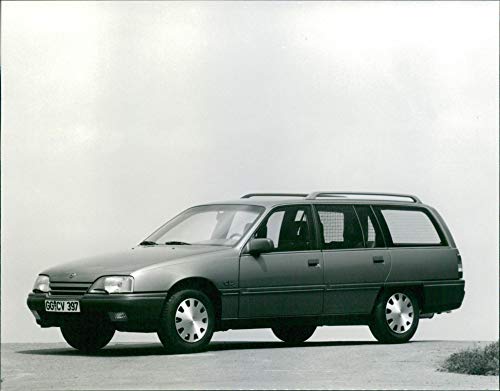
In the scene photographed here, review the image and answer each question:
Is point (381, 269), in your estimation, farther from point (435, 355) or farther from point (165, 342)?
point (165, 342)

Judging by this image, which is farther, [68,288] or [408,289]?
[408,289]

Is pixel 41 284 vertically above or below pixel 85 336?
above

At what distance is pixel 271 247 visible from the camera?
51.2 feet

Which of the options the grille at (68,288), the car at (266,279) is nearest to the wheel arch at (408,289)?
the car at (266,279)

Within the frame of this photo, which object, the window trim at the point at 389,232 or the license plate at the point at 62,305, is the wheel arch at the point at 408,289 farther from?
the license plate at the point at 62,305

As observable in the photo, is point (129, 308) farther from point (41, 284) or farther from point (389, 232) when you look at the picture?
point (389, 232)

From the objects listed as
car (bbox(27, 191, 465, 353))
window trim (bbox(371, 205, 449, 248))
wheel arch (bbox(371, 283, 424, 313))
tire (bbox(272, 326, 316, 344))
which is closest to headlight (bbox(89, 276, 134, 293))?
car (bbox(27, 191, 465, 353))

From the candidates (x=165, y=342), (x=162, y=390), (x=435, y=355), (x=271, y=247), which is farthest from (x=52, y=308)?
(x=435, y=355)

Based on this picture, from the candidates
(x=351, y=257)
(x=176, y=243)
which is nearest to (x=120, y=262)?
(x=176, y=243)

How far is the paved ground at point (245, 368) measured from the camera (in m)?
12.5

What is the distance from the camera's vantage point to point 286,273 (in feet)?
51.9

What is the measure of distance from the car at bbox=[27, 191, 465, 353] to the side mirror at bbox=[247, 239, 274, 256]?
1cm

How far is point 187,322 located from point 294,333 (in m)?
3.18

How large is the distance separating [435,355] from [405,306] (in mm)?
1699
